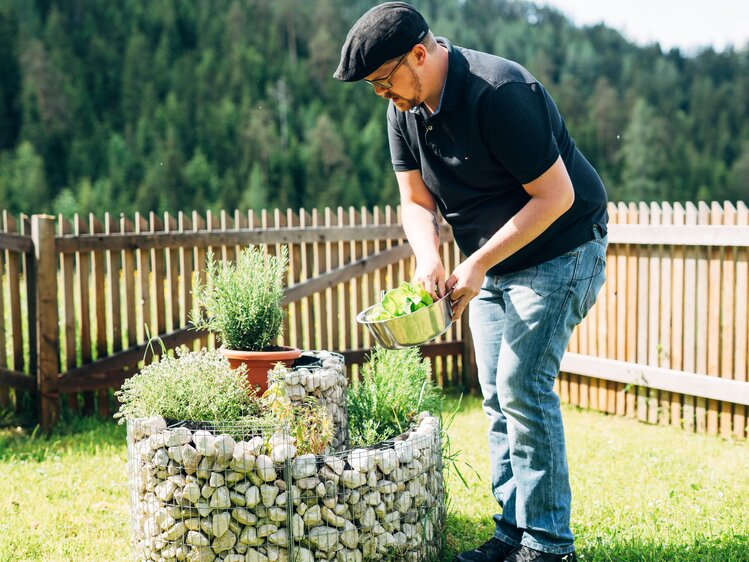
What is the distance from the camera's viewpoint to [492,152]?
2.27 m

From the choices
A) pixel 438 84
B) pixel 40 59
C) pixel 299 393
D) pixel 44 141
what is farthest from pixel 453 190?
pixel 40 59

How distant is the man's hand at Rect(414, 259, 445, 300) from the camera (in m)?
2.39

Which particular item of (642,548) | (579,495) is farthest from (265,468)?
(579,495)

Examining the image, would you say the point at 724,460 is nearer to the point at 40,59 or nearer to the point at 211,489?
the point at 211,489

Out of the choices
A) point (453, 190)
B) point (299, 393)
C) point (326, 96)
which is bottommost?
point (299, 393)

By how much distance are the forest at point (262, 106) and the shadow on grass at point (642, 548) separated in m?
41.3

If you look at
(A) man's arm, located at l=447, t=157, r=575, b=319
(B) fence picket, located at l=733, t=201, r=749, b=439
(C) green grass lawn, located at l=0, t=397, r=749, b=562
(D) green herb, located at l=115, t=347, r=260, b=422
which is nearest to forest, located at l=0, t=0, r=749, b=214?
(C) green grass lawn, located at l=0, t=397, r=749, b=562

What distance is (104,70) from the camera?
5247 centimetres

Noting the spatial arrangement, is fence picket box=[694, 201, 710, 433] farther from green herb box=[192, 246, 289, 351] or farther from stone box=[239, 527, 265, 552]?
stone box=[239, 527, 265, 552]

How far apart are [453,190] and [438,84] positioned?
36cm

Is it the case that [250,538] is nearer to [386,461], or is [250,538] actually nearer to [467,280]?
[386,461]

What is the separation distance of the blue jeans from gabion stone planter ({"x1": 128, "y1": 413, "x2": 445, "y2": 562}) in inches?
18.2

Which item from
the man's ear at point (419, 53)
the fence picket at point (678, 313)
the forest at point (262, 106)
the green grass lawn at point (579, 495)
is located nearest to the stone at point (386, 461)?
the green grass lawn at point (579, 495)

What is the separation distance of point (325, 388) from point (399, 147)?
101 cm
